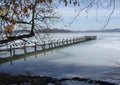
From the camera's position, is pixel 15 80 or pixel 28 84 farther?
pixel 15 80

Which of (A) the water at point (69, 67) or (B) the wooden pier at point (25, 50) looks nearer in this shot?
(A) the water at point (69, 67)

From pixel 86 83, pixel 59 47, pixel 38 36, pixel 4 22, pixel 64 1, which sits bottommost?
pixel 59 47

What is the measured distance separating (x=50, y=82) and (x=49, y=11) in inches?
185

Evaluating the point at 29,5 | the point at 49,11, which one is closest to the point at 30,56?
the point at 49,11

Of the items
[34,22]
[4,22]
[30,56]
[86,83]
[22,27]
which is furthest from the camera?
[30,56]

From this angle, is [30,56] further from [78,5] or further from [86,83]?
[78,5]

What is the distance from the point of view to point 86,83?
14656 mm

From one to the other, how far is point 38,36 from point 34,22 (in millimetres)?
3100

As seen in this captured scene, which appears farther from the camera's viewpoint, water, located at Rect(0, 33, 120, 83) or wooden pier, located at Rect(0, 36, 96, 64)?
wooden pier, located at Rect(0, 36, 96, 64)

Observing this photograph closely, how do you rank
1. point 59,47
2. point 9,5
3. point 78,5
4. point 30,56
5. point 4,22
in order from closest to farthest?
point 78,5, point 9,5, point 4,22, point 30,56, point 59,47

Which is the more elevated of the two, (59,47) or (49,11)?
(49,11)

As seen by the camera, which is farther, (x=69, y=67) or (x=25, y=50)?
(x=25, y=50)

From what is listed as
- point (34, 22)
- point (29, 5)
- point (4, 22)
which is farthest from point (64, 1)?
point (34, 22)

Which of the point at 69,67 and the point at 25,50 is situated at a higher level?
the point at 25,50
